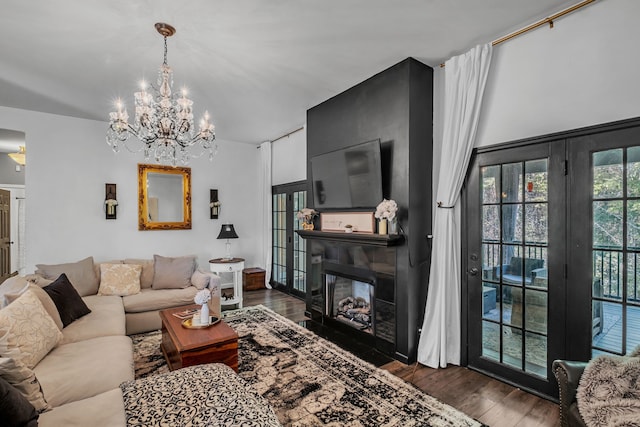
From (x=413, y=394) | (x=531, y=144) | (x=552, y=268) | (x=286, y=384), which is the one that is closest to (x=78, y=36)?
(x=286, y=384)

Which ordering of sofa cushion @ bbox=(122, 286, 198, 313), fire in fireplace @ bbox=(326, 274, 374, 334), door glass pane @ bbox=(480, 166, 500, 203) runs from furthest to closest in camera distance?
sofa cushion @ bbox=(122, 286, 198, 313) < fire in fireplace @ bbox=(326, 274, 374, 334) < door glass pane @ bbox=(480, 166, 500, 203)

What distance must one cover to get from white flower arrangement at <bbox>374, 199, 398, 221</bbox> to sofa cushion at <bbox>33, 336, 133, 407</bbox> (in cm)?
239

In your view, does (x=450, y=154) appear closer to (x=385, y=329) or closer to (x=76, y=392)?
(x=385, y=329)

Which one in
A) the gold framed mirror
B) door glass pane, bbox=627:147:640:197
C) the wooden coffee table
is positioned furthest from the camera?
the gold framed mirror

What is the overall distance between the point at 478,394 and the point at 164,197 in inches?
209

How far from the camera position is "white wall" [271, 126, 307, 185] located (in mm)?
5363

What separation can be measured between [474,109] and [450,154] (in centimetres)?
43

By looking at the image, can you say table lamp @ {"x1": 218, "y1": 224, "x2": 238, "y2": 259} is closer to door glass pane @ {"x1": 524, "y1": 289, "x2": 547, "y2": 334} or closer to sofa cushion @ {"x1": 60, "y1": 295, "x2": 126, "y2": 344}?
sofa cushion @ {"x1": 60, "y1": 295, "x2": 126, "y2": 344}

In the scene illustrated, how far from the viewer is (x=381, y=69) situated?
3266 millimetres

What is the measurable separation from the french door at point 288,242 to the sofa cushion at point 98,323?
2.75 metres

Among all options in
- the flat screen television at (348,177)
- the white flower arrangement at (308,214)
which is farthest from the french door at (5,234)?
the flat screen television at (348,177)

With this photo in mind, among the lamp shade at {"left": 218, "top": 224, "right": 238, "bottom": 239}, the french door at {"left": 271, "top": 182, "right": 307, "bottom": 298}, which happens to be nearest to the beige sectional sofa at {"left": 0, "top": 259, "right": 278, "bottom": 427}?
the lamp shade at {"left": 218, "top": 224, "right": 238, "bottom": 239}

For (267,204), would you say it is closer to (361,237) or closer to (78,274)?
(78,274)

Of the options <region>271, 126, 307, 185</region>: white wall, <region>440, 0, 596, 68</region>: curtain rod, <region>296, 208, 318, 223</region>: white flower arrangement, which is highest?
<region>440, 0, 596, 68</region>: curtain rod
